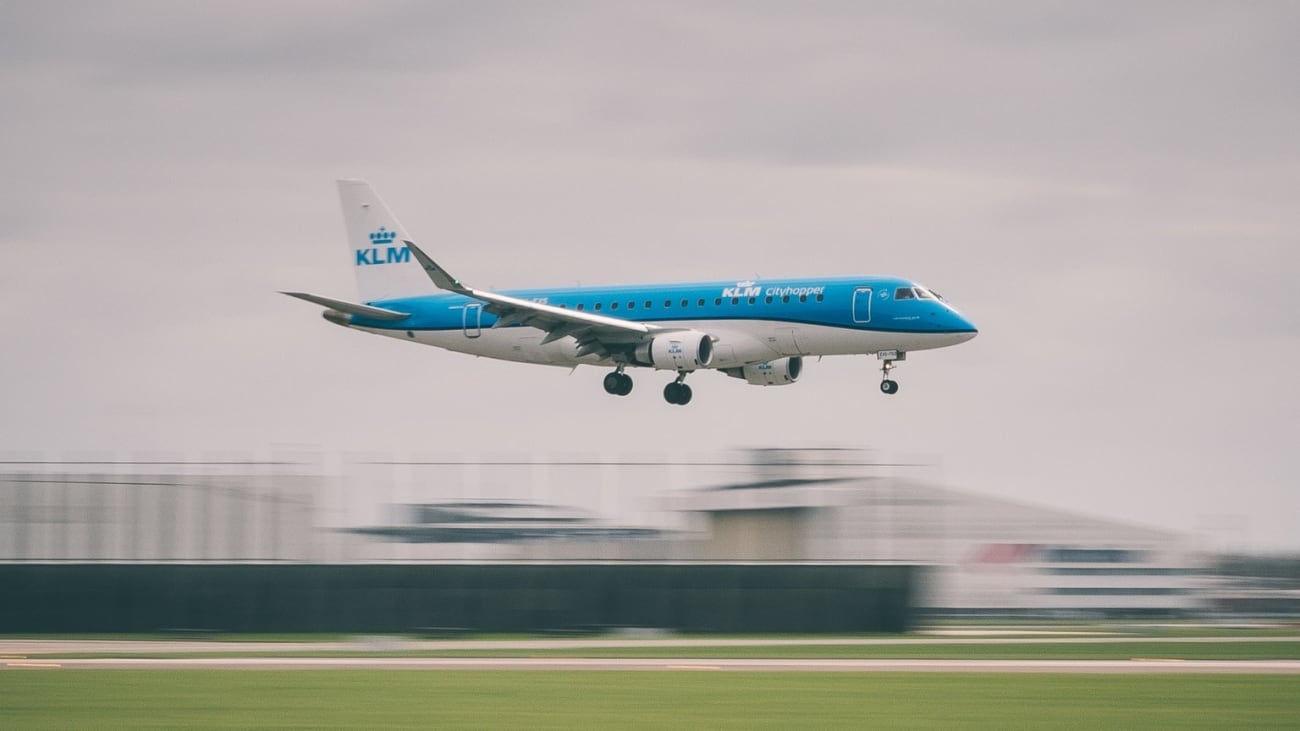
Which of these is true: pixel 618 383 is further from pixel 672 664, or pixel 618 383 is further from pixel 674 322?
pixel 672 664

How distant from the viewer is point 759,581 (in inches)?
1860

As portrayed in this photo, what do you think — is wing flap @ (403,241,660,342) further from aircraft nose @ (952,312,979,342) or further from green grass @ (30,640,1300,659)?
green grass @ (30,640,1300,659)

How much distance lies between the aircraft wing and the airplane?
0.05 m

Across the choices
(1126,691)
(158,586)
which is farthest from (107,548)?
(1126,691)

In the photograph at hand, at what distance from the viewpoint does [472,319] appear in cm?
6562

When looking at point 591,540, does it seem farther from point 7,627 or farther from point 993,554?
point 993,554

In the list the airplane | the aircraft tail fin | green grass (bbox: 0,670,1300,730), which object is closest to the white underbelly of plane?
the airplane

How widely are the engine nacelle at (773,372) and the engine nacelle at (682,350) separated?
9.17ft

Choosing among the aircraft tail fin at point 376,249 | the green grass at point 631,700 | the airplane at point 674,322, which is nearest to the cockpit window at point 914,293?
the airplane at point 674,322

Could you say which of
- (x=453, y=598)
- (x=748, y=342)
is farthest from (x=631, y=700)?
(x=748, y=342)

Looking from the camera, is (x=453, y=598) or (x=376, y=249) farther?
(x=376, y=249)

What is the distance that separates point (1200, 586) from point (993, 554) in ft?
126

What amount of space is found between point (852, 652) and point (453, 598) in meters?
12.8

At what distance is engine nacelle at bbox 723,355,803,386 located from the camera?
6200cm
